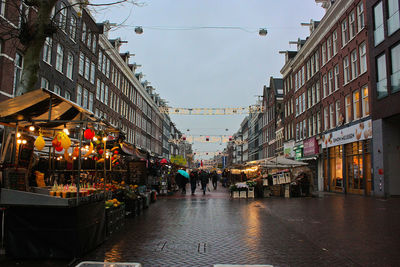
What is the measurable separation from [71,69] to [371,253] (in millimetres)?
25278

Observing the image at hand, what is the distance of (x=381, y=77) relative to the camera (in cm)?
2153

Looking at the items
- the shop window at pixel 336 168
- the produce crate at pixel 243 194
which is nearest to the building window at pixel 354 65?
the shop window at pixel 336 168

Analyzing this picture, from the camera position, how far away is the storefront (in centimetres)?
2327

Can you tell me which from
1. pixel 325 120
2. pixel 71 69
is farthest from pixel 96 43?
pixel 325 120

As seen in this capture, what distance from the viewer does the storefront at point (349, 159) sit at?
2327 centimetres

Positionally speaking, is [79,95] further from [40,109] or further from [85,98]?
[40,109]

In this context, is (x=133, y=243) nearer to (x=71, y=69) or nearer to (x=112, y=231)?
(x=112, y=231)

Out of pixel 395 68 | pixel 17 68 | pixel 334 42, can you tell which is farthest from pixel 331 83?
pixel 17 68

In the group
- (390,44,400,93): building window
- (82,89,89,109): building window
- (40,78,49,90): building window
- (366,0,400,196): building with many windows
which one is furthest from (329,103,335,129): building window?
(40,78,49,90): building window

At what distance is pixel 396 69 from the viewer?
2005cm

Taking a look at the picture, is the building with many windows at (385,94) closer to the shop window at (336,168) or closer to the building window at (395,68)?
the building window at (395,68)

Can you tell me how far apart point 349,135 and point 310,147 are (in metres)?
9.24

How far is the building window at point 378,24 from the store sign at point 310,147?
13103mm

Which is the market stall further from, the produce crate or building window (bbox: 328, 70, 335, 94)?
building window (bbox: 328, 70, 335, 94)
